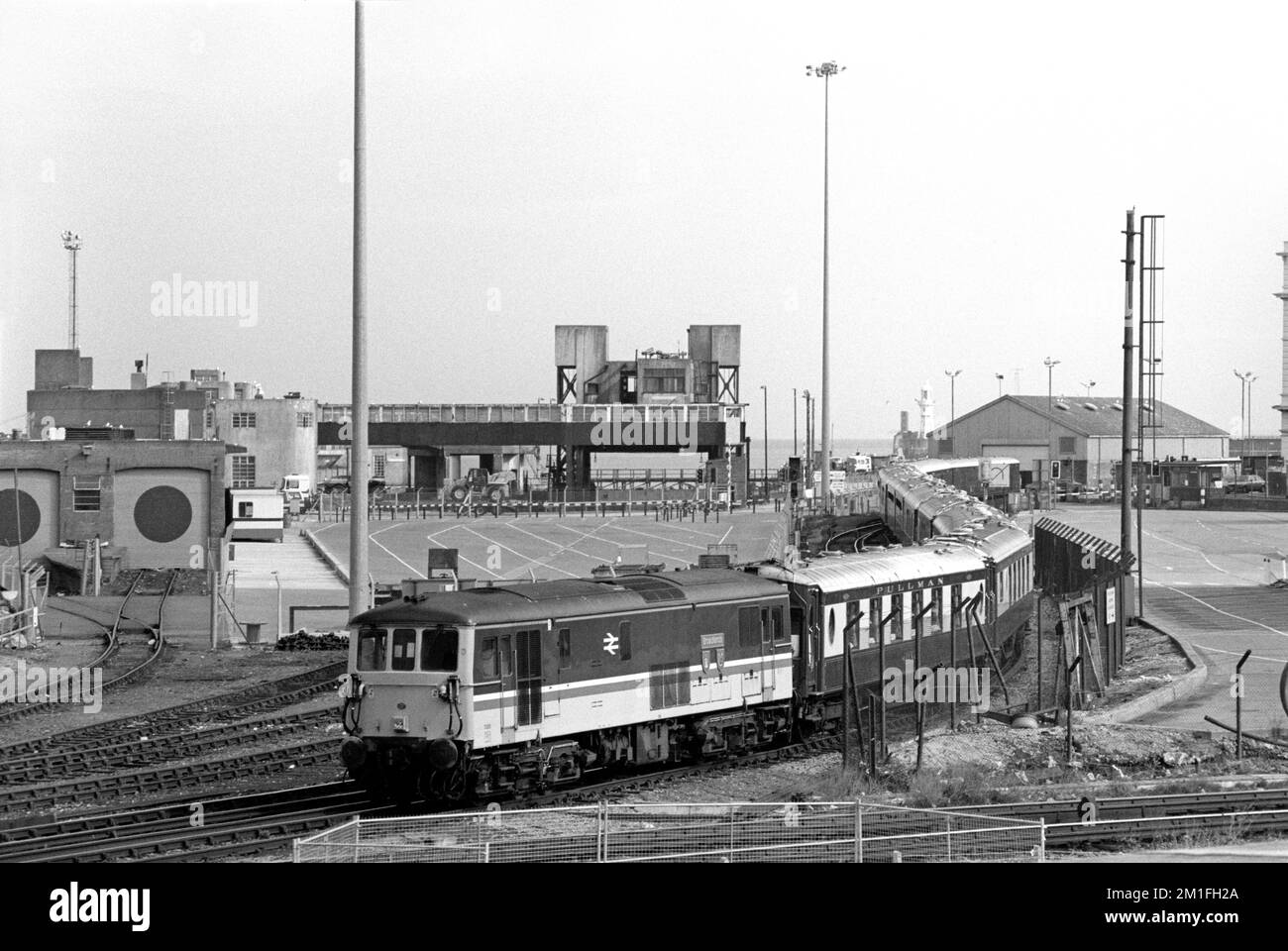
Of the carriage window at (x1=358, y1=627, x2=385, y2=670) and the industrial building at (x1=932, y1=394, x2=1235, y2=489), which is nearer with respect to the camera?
the carriage window at (x1=358, y1=627, x2=385, y2=670)

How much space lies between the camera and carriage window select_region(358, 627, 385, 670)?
61.2 feet

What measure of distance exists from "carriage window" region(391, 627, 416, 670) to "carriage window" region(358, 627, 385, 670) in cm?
21

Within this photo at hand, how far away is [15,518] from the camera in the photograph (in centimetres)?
4866

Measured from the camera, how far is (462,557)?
60156mm

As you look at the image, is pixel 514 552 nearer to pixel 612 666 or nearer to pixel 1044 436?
pixel 612 666

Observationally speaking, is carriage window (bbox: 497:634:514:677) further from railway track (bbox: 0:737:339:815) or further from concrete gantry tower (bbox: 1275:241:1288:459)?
concrete gantry tower (bbox: 1275:241:1288:459)

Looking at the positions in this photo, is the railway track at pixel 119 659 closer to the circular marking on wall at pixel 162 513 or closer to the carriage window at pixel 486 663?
the circular marking on wall at pixel 162 513

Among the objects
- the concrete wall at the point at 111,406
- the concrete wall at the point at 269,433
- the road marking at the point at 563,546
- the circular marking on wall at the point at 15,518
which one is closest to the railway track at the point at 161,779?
the circular marking on wall at the point at 15,518

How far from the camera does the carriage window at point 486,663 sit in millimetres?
18250

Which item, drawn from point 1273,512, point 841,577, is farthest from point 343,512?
point 841,577

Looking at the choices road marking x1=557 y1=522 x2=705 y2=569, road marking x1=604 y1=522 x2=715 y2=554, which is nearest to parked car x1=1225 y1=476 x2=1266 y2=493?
road marking x1=604 y1=522 x2=715 y2=554

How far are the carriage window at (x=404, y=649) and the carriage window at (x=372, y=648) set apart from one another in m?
0.21
